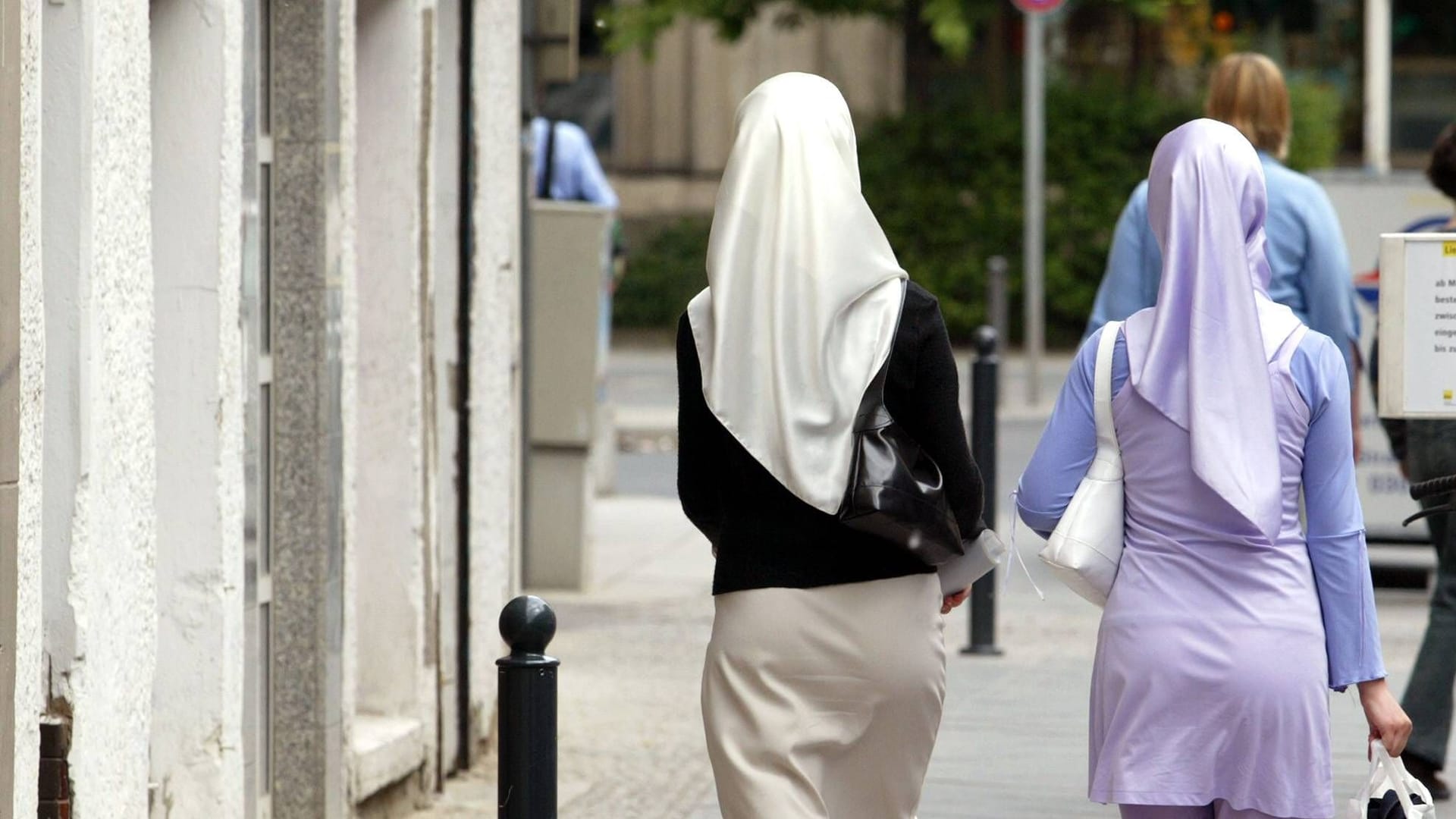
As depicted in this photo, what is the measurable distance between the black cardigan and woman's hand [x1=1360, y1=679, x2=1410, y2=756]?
688mm

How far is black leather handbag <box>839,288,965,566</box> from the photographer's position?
3.91 meters

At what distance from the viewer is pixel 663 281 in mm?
27906

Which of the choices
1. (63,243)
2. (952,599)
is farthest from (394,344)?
(952,599)

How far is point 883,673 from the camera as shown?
4.00 m

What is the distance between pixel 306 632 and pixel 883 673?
2097mm

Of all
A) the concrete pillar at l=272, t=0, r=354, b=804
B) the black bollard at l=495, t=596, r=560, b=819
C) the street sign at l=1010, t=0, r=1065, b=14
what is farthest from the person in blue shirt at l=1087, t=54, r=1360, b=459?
the street sign at l=1010, t=0, r=1065, b=14

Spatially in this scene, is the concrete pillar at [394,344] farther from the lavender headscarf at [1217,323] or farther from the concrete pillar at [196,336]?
the lavender headscarf at [1217,323]

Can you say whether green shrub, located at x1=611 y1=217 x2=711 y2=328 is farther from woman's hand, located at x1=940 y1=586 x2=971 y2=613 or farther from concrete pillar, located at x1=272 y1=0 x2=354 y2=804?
woman's hand, located at x1=940 y1=586 x2=971 y2=613

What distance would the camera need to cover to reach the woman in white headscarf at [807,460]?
12.9ft

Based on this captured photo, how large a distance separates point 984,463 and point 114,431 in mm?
4734

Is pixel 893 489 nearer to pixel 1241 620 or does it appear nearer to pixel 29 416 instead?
pixel 1241 620

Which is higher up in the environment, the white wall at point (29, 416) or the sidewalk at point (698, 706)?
the white wall at point (29, 416)

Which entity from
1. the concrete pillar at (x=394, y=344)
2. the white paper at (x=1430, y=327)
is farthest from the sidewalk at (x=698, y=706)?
the white paper at (x=1430, y=327)

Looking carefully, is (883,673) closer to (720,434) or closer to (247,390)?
(720,434)
